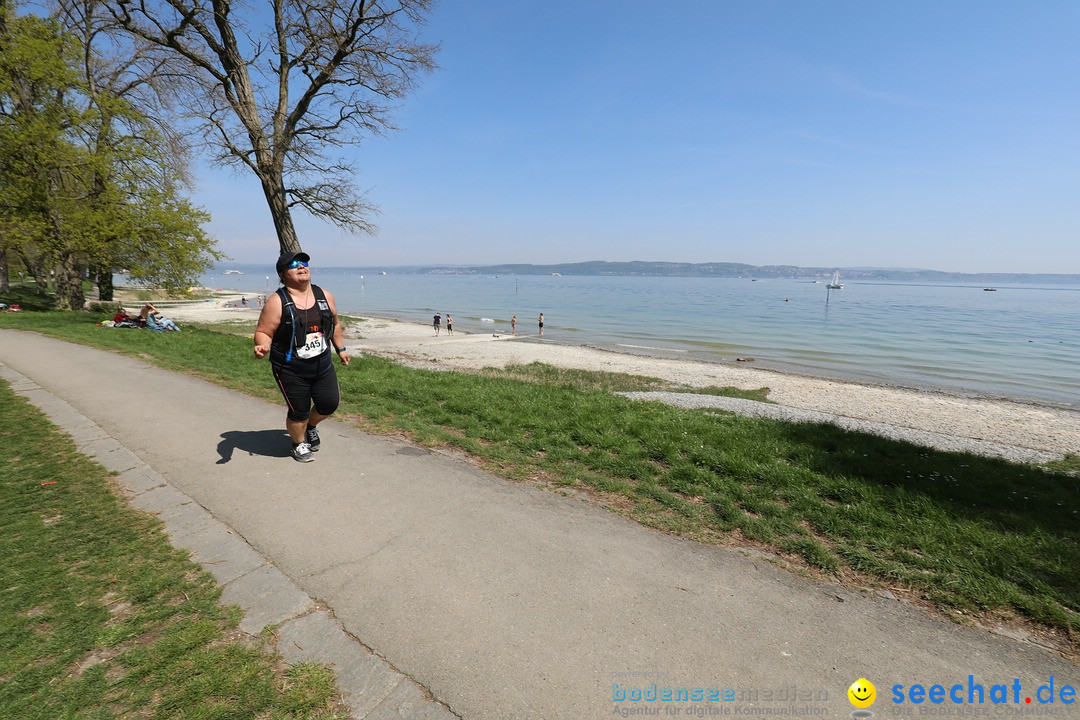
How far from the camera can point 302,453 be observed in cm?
488

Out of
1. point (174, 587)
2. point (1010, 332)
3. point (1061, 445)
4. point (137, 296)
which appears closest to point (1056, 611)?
point (174, 587)

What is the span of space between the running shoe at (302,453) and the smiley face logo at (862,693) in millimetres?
4641

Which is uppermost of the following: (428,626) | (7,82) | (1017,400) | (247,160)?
(7,82)

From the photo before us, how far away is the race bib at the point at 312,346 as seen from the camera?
14.8 ft

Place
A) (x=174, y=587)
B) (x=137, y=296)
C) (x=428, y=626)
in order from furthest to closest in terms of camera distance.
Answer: (x=137, y=296)
(x=174, y=587)
(x=428, y=626)

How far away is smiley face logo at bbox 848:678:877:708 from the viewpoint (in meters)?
2.21

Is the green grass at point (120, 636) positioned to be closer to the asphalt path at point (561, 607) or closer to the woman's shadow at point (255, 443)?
the asphalt path at point (561, 607)

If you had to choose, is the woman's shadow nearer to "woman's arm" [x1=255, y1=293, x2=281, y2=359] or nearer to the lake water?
"woman's arm" [x1=255, y1=293, x2=281, y2=359]

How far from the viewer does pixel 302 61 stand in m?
14.8

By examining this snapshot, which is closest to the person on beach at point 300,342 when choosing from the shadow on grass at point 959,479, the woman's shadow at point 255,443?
the woman's shadow at point 255,443

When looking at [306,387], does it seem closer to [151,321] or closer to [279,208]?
[279,208]

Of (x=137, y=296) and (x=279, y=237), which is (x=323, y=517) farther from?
(x=137, y=296)

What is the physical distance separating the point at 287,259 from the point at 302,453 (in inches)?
75.1

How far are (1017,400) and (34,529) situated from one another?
2451cm
